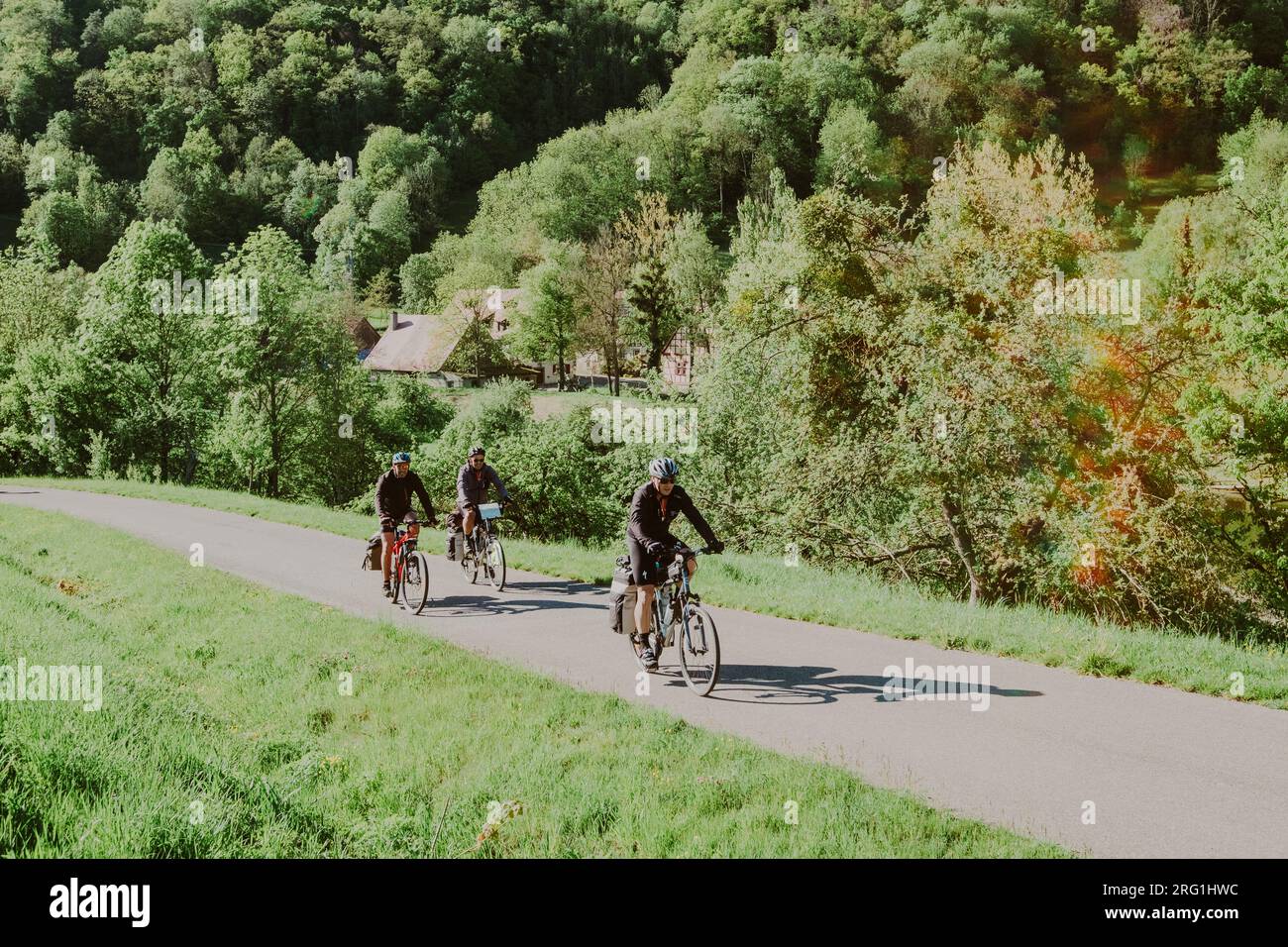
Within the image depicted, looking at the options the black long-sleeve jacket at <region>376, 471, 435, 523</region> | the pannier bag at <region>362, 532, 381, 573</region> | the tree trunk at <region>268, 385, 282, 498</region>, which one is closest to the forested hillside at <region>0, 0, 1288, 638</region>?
the tree trunk at <region>268, 385, 282, 498</region>

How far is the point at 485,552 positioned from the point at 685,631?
6325 mm

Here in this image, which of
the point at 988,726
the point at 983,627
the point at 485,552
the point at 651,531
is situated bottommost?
the point at 988,726

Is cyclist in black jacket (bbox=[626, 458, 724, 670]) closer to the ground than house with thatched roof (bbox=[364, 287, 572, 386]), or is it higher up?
closer to the ground

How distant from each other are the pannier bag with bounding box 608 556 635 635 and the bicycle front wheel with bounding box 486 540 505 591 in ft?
15.5

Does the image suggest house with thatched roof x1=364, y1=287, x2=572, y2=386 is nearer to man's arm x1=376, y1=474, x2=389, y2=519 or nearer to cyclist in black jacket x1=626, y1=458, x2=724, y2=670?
man's arm x1=376, y1=474, x2=389, y2=519

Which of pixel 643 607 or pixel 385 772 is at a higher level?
pixel 643 607

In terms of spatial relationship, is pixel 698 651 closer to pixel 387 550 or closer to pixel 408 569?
pixel 408 569

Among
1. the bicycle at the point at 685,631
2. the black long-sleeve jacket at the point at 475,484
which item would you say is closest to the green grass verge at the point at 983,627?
the black long-sleeve jacket at the point at 475,484

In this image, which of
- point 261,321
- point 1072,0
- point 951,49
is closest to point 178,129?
point 951,49

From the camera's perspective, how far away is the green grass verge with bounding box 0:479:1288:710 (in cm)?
814

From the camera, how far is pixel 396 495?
42.4ft

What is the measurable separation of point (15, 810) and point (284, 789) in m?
1.66

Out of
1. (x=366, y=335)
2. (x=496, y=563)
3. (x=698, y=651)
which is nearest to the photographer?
(x=698, y=651)

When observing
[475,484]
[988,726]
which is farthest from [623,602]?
[475,484]
